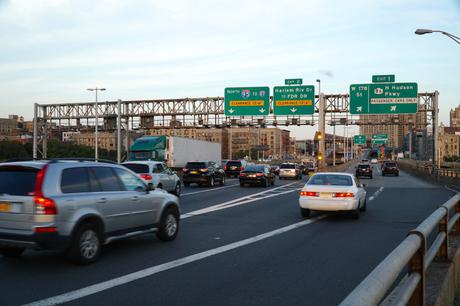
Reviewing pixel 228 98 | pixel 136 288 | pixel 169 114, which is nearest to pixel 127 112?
pixel 169 114

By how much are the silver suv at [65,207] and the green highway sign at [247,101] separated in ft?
120

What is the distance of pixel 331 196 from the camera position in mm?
15070

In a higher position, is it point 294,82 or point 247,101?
point 294,82

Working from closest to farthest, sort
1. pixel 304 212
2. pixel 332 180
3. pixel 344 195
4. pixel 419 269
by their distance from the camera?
pixel 419 269
pixel 344 195
pixel 304 212
pixel 332 180

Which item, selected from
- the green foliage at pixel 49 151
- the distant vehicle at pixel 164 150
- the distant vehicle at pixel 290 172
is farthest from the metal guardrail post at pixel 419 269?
the green foliage at pixel 49 151

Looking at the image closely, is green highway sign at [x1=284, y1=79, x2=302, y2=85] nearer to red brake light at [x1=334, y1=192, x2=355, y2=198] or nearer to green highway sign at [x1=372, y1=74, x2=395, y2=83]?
green highway sign at [x1=372, y1=74, x2=395, y2=83]

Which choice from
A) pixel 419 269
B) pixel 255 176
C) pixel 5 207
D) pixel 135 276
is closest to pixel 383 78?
pixel 255 176

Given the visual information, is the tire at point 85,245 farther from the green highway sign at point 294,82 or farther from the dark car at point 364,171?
the dark car at point 364,171

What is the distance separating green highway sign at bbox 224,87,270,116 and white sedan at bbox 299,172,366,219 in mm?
29963

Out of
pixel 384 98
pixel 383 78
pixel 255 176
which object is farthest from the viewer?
pixel 383 78

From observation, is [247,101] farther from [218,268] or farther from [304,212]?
[218,268]

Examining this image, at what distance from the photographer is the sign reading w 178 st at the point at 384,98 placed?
42.5m

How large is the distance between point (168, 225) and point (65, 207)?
126 inches

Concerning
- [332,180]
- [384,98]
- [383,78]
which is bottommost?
[332,180]
